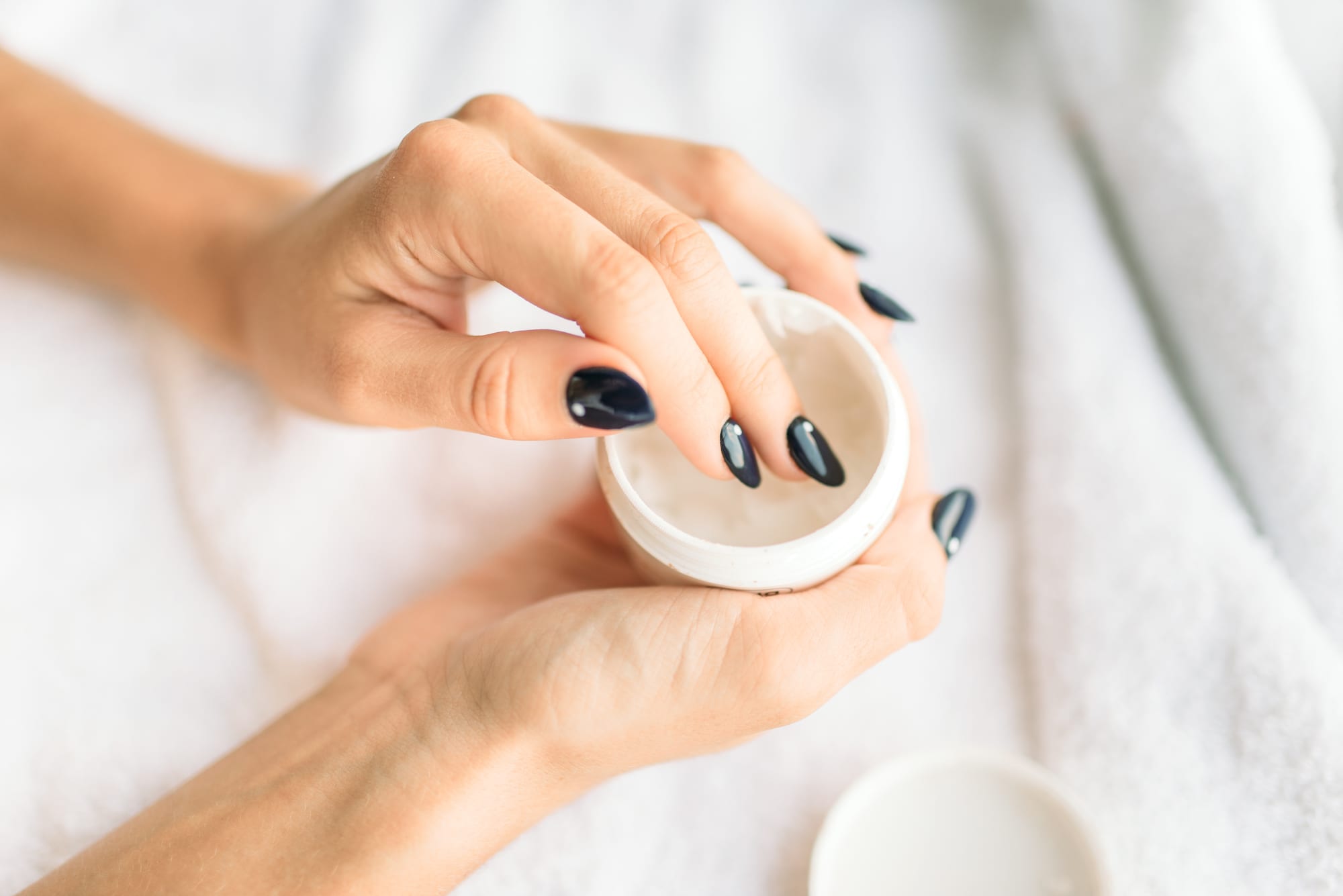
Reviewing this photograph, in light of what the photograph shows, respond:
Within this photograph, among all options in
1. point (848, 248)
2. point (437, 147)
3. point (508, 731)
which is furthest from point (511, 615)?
point (848, 248)

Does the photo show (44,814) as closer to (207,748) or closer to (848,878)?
(207,748)

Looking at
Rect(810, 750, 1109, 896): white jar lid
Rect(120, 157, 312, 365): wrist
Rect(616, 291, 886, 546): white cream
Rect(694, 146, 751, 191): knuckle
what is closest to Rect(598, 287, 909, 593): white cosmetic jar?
Rect(616, 291, 886, 546): white cream

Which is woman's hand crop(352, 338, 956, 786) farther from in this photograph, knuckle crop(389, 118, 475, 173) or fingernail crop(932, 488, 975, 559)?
knuckle crop(389, 118, 475, 173)

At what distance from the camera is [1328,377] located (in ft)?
2.60

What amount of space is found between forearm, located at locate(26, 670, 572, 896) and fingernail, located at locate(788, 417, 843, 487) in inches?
10.1

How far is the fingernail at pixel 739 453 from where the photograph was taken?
2.00ft

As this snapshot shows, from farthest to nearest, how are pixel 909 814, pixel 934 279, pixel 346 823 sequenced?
pixel 934 279
pixel 909 814
pixel 346 823

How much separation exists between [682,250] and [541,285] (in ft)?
0.29

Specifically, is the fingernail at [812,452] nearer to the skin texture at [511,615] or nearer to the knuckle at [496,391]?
the skin texture at [511,615]

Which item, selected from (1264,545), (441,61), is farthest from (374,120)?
(1264,545)

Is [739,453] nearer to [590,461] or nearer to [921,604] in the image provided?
[921,604]

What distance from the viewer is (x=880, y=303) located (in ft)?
2.50

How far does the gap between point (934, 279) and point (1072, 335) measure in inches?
6.3

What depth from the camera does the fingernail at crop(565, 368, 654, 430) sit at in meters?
0.54
